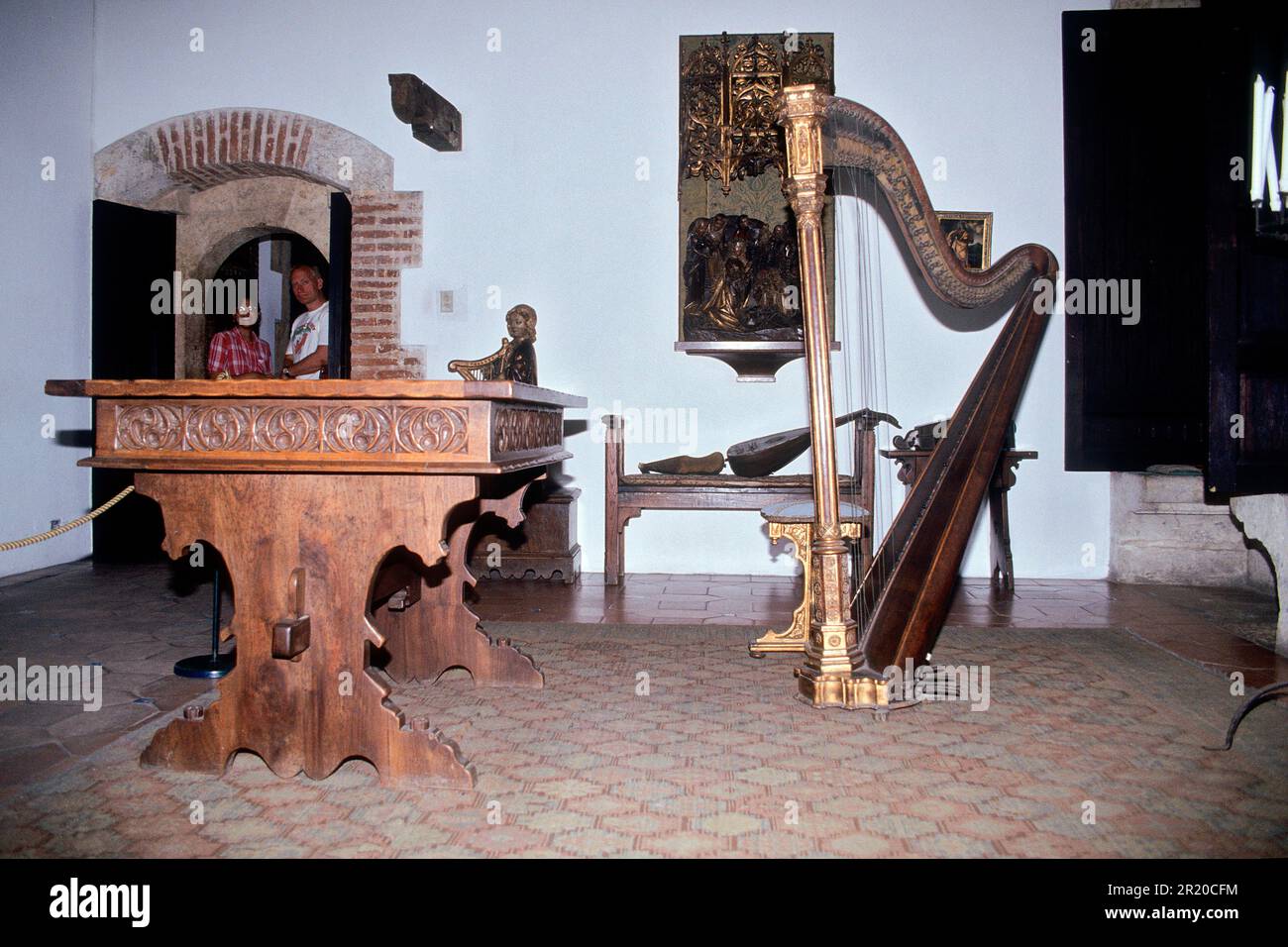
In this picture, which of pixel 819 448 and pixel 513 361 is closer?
pixel 819 448

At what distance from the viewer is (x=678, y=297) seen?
18.7 feet

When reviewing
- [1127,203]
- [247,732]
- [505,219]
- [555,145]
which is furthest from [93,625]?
[1127,203]

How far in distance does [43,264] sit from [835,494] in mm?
5364

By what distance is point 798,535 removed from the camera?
3.48 m

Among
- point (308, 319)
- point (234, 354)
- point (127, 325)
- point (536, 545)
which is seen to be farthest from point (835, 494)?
point (127, 325)

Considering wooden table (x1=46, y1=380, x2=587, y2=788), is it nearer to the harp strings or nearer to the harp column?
the harp column

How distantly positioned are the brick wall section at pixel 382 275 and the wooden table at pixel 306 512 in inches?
148

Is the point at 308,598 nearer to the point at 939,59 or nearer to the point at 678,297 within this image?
the point at 678,297

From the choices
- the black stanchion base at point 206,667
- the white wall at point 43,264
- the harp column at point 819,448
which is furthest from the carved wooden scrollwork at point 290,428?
the white wall at point 43,264

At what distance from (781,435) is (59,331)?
459 cm

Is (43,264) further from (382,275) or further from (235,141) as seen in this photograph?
(382,275)

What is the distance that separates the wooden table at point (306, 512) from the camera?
210cm

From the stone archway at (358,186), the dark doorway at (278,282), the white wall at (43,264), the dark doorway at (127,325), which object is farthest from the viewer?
the dark doorway at (278,282)

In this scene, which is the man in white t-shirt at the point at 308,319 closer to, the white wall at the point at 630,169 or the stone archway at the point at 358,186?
the stone archway at the point at 358,186
